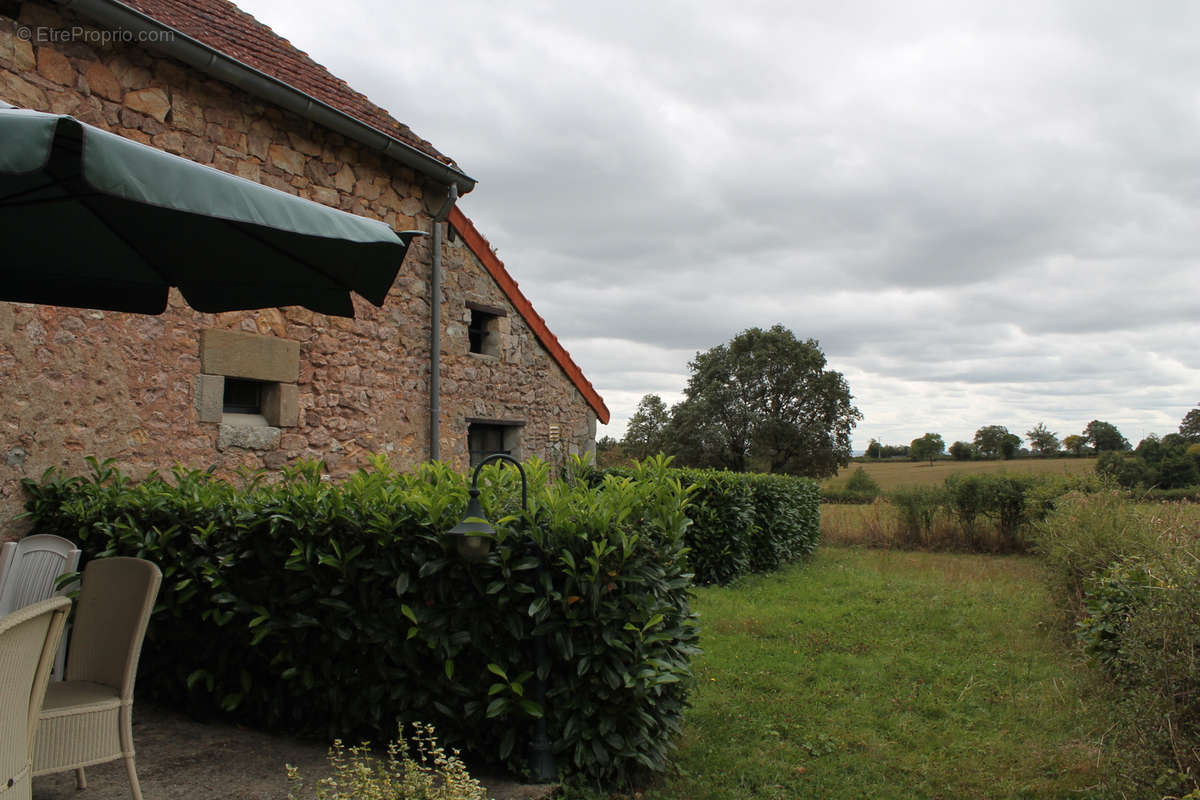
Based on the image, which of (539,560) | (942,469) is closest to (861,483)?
(942,469)

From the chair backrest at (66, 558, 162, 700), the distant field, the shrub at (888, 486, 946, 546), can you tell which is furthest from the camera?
the distant field

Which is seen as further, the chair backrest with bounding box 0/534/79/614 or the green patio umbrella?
the chair backrest with bounding box 0/534/79/614

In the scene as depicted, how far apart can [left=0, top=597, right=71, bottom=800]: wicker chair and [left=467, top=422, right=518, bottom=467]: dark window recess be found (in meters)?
6.17

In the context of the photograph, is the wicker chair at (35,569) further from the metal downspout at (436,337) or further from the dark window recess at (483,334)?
the dark window recess at (483,334)

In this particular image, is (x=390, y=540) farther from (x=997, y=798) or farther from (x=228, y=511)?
(x=997, y=798)

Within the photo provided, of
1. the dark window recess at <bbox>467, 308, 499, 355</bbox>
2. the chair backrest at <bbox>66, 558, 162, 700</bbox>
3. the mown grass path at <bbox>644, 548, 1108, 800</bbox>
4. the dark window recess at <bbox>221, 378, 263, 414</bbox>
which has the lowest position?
the mown grass path at <bbox>644, 548, 1108, 800</bbox>

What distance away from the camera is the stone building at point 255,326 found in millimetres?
5035

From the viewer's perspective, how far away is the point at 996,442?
120ft

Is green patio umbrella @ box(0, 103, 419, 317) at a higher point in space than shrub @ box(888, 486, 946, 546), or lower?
higher

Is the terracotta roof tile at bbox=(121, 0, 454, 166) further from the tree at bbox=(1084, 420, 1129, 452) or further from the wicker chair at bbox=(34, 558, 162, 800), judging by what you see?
the tree at bbox=(1084, 420, 1129, 452)

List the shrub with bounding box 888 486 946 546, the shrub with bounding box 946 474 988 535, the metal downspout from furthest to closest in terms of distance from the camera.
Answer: the shrub with bounding box 888 486 946 546 → the shrub with bounding box 946 474 988 535 → the metal downspout

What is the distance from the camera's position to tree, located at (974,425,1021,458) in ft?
110

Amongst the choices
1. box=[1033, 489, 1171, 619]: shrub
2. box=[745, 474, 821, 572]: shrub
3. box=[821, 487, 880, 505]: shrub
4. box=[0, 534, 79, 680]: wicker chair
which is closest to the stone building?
box=[0, 534, 79, 680]: wicker chair

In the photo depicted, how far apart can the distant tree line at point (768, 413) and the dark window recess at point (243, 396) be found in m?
30.3
